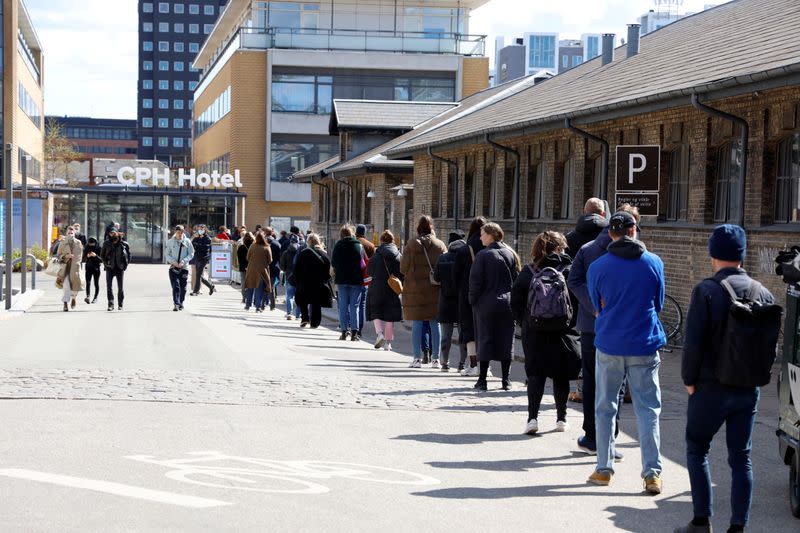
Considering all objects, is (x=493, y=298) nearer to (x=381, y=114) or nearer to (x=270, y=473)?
(x=270, y=473)

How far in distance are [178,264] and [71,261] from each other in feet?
7.51

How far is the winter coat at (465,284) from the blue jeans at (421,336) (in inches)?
35.7

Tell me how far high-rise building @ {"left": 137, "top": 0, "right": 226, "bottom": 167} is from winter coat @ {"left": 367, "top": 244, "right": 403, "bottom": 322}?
15340 centimetres

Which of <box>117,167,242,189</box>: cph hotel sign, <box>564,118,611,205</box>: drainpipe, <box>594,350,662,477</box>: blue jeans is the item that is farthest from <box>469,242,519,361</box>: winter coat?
<box>117,167,242,189</box>: cph hotel sign

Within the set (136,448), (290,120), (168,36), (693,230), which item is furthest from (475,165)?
(168,36)

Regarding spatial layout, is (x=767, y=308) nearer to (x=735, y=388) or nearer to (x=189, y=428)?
(x=735, y=388)

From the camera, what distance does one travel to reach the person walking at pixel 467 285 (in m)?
14.5

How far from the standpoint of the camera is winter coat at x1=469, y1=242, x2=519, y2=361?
12875mm

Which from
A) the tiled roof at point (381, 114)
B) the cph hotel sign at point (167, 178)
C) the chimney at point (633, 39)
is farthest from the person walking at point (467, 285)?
the cph hotel sign at point (167, 178)

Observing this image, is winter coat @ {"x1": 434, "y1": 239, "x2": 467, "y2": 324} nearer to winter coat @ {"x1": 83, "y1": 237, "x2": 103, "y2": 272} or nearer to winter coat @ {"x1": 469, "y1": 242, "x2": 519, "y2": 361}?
winter coat @ {"x1": 469, "y1": 242, "x2": 519, "y2": 361}

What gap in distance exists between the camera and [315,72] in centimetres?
6656

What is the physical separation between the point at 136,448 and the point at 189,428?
1.08 m

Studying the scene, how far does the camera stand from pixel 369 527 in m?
6.79

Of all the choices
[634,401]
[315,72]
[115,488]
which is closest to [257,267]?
[634,401]
